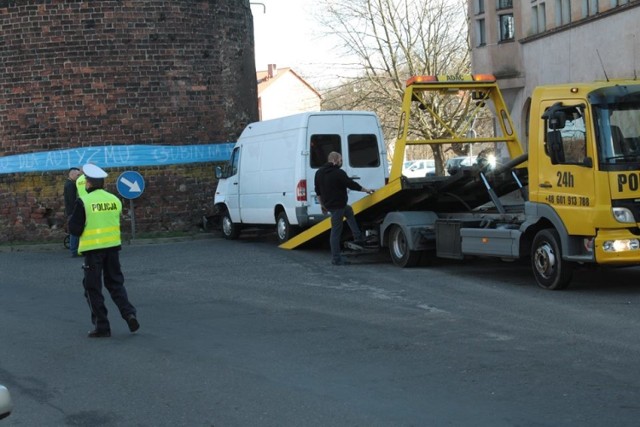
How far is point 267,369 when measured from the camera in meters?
8.24

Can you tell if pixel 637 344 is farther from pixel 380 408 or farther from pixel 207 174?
pixel 207 174

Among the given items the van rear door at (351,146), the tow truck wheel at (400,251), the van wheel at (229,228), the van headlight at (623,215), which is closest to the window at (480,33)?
the van wheel at (229,228)

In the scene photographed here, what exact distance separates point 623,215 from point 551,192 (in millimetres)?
1036

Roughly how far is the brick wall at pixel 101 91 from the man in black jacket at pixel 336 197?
8.79 meters

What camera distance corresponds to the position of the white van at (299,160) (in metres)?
18.8

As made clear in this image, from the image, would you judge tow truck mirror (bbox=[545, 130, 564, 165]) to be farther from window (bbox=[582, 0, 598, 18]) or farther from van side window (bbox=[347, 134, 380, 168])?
window (bbox=[582, 0, 598, 18])

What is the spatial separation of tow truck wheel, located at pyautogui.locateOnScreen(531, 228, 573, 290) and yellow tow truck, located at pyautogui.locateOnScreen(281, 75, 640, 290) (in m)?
0.01

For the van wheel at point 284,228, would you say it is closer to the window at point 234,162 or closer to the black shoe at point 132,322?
the window at point 234,162

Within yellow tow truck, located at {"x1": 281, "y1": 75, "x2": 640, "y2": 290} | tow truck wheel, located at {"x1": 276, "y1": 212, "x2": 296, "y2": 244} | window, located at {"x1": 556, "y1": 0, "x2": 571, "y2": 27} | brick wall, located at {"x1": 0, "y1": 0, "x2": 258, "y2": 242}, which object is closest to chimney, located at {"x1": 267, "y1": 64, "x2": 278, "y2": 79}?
window, located at {"x1": 556, "y1": 0, "x2": 571, "y2": 27}

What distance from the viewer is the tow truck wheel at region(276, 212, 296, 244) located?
19753 millimetres

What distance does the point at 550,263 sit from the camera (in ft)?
40.9

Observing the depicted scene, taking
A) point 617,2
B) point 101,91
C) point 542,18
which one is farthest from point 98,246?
point 542,18

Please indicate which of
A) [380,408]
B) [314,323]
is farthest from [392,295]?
[380,408]

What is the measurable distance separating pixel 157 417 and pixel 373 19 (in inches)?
1488
